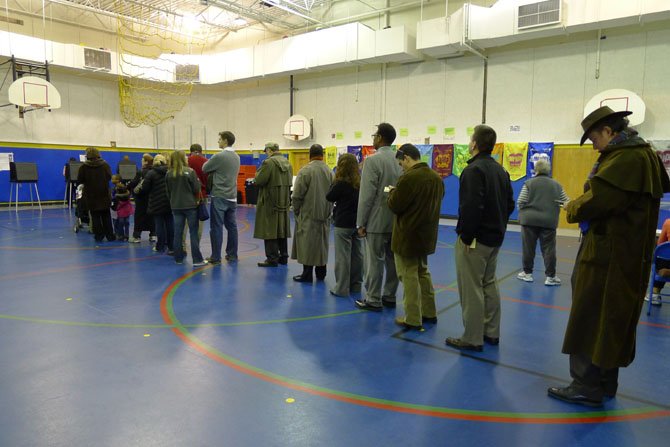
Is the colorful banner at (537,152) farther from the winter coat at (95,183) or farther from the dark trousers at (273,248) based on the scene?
the winter coat at (95,183)

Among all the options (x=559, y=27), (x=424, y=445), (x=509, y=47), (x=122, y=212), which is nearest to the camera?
(x=424, y=445)

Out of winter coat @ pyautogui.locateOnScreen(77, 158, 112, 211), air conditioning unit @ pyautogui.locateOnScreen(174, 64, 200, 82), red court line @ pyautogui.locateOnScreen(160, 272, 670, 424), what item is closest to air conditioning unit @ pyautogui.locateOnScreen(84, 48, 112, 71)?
air conditioning unit @ pyautogui.locateOnScreen(174, 64, 200, 82)

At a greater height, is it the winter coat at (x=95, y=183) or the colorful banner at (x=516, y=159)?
the colorful banner at (x=516, y=159)

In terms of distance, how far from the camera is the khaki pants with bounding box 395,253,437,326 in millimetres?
3793

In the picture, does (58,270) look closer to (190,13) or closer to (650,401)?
(650,401)

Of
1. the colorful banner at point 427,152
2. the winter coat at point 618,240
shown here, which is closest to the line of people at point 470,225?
the winter coat at point 618,240

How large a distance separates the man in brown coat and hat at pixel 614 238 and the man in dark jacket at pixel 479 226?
0.75 metres

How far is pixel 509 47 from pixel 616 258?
34.3 ft

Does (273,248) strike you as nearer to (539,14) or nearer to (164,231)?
(164,231)

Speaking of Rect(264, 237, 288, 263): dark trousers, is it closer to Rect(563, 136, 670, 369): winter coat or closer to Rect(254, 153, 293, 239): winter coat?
Rect(254, 153, 293, 239): winter coat

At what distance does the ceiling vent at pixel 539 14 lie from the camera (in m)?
9.48

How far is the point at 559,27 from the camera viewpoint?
963cm

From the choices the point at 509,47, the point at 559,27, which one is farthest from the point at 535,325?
the point at 509,47

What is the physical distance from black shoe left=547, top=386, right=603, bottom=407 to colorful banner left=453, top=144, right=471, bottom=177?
9803 millimetres
